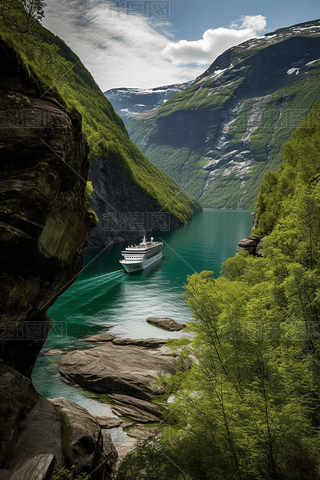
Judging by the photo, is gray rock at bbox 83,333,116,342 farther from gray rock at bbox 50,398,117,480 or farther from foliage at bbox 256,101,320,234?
foliage at bbox 256,101,320,234

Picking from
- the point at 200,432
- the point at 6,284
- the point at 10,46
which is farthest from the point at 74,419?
the point at 10,46

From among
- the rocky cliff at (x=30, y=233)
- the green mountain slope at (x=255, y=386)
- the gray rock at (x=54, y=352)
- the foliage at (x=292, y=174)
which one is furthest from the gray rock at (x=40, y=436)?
the foliage at (x=292, y=174)

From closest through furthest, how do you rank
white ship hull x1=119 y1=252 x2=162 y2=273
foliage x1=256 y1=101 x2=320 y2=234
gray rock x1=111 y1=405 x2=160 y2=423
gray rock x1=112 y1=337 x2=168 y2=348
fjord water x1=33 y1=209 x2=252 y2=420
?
gray rock x1=111 y1=405 x2=160 y2=423 → fjord water x1=33 y1=209 x2=252 y2=420 → gray rock x1=112 y1=337 x2=168 y2=348 → foliage x1=256 y1=101 x2=320 y2=234 → white ship hull x1=119 y1=252 x2=162 y2=273

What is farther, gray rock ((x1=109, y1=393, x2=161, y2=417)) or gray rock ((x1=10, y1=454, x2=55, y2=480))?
gray rock ((x1=109, y1=393, x2=161, y2=417))

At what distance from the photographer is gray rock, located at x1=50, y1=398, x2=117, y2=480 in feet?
38.9

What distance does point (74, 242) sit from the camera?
51.4 feet

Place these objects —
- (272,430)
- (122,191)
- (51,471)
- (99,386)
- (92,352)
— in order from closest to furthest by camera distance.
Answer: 1. (51,471)
2. (272,430)
3. (99,386)
4. (92,352)
5. (122,191)

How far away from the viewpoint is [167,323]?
39.8 metres

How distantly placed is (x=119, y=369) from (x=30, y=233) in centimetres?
1874

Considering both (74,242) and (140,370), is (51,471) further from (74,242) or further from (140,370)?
(140,370)

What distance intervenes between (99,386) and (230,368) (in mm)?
15202

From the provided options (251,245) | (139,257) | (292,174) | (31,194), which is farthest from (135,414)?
(139,257)

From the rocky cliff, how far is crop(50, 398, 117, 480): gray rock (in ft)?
0.29

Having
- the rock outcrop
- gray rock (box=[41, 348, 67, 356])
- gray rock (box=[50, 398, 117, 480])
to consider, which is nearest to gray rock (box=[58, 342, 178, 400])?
gray rock (box=[41, 348, 67, 356])
